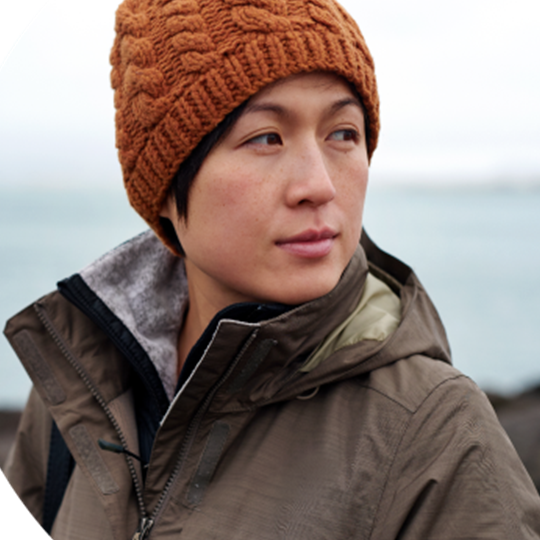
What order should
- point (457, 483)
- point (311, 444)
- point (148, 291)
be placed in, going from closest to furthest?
point (457, 483), point (311, 444), point (148, 291)

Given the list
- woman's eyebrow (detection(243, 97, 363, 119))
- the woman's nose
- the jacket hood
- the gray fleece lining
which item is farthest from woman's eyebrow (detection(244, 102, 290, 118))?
the gray fleece lining

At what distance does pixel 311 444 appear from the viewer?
4.73 ft

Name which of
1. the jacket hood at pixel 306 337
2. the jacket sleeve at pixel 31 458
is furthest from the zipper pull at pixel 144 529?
the jacket sleeve at pixel 31 458

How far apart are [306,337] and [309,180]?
44cm

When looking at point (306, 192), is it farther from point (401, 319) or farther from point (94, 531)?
Result: point (94, 531)

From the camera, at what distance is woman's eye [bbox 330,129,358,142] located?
62.2 inches

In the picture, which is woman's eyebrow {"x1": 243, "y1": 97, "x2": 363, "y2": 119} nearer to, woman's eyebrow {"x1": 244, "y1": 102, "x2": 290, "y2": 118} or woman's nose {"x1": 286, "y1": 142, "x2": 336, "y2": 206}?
woman's eyebrow {"x1": 244, "y1": 102, "x2": 290, "y2": 118}

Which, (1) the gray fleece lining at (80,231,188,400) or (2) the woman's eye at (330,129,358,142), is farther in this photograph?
(1) the gray fleece lining at (80,231,188,400)

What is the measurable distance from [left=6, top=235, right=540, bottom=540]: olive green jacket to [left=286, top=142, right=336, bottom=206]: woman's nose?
278 mm

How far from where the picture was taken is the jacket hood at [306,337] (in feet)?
4.73

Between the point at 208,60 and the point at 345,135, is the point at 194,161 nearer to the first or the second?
the point at 208,60

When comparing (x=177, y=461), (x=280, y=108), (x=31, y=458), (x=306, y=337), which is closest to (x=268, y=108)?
(x=280, y=108)

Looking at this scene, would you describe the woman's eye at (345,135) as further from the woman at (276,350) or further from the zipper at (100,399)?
the zipper at (100,399)

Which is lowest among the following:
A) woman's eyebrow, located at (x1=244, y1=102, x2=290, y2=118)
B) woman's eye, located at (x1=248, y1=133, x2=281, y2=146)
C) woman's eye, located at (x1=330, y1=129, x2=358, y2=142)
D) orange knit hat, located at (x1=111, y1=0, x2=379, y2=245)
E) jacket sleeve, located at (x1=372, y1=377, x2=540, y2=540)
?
jacket sleeve, located at (x1=372, y1=377, x2=540, y2=540)
